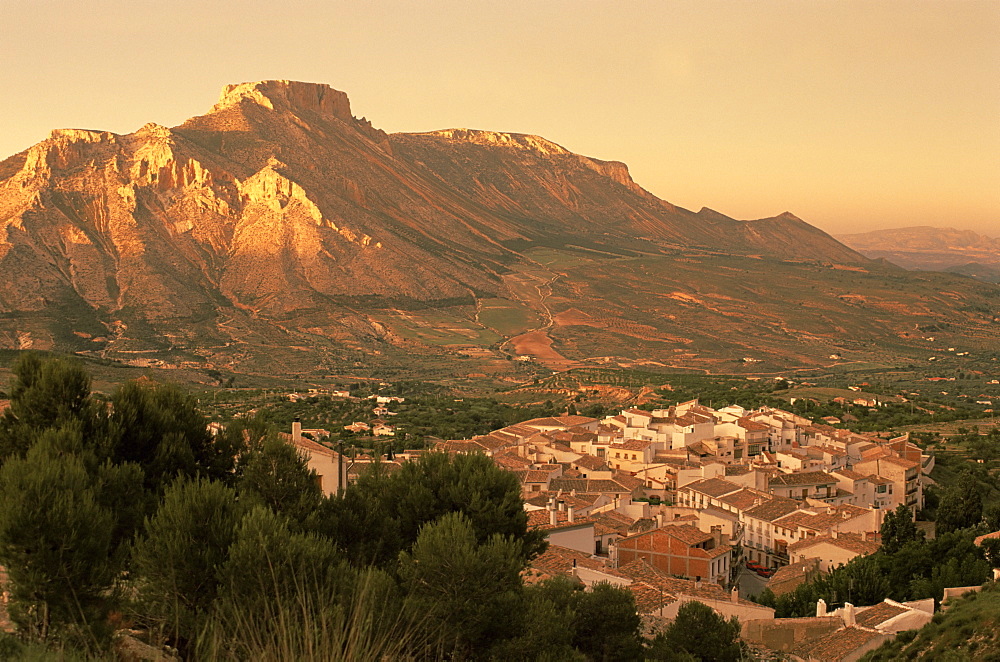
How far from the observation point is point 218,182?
406ft

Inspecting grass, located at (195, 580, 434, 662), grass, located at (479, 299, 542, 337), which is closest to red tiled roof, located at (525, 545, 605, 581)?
grass, located at (195, 580, 434, 662)

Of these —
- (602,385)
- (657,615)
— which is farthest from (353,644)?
(602,385)

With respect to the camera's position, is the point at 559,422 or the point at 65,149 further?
the point at 65,149

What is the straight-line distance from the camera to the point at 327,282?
115 m

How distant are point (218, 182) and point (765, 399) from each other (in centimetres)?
8489

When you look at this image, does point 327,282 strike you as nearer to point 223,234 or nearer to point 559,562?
point 223,234

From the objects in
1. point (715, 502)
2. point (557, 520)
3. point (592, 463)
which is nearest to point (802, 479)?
point (715, 502)

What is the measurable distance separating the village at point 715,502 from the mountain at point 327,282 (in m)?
46.8

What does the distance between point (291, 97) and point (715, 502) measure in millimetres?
137316

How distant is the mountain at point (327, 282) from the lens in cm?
9912

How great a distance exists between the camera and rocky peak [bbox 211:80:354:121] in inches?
5881

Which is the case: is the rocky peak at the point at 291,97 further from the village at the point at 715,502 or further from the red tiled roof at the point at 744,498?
the red tiled roof at the point at 744,498

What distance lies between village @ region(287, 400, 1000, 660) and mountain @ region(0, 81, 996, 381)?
46785mm

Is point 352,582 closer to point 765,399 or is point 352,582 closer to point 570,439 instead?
point 570,439
